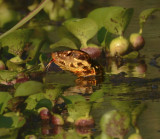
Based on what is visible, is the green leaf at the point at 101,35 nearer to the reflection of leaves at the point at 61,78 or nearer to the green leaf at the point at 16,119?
the reflection of leaves at the point at 61,78

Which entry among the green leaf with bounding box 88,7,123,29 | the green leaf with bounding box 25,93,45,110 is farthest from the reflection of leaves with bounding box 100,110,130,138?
the green leaf with bounding box 88,7,123,29

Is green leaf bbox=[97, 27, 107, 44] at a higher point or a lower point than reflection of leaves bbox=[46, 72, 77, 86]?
higher

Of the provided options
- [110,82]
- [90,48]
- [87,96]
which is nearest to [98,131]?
[87,96]

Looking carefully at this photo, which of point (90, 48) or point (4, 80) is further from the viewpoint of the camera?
point (90, 48)

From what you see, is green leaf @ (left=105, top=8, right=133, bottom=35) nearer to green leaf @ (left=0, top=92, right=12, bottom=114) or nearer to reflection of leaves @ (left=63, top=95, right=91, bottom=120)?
reflection of leaves @ (left=63, top=95, right=91, bottom=120)

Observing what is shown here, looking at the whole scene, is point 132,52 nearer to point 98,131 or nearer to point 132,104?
point 132,104

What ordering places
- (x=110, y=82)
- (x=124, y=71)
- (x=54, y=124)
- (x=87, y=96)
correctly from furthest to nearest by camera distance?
(x=124, y=71)
(x=110, y=82)
(x=87, y=96)
(x=54, y=124)

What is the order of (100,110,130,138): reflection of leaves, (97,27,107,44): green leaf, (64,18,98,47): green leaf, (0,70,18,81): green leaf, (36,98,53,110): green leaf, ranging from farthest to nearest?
(97,27,107,44): green leaf
(64,18,98,47): green leaf
(0,70,18,81): green leaf
(36,98,53,110): green leaf
(100,110,130,138): reflection of leaves
